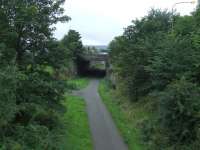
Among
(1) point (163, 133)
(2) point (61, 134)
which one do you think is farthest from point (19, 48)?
(1) point (163, 133)

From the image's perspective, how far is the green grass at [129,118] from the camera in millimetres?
18200

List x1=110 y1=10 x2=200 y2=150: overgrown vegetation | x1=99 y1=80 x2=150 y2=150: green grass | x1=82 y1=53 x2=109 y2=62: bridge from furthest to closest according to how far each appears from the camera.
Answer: x1=82 y1=53 x2=109 y2=62: bridge, x1=99 y1=80 x2=150 y2=150: green grass, x1=110 y1=10 x2=200 y2=150: overgrown vegetation

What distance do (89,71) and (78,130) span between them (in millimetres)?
52502

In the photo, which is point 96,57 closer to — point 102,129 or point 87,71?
point 87,71

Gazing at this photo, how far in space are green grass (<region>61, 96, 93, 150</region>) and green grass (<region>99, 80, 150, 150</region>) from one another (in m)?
1.70

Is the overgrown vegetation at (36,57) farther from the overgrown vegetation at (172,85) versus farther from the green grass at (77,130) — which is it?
the overgrown vegetation at (172,85)

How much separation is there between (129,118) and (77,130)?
3.98 meters

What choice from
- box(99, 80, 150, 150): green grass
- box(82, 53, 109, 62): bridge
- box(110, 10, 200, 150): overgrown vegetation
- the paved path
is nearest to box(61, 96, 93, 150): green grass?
the paved path

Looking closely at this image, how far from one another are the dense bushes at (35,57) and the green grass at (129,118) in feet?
10.5

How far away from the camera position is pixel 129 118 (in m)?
23.4

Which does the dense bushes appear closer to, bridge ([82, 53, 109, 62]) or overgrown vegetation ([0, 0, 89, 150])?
overgrown vegetation ([0, 0, 89, 150])

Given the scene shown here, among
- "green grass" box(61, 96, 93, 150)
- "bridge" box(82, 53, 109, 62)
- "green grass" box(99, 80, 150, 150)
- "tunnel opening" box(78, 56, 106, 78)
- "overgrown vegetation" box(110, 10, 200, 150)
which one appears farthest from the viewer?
"tunnel opening" box(78, 56, 106, 78)

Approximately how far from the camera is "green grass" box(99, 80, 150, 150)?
59.7ft

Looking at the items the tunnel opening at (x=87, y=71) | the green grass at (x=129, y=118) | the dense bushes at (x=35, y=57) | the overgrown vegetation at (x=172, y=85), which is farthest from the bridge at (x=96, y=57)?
the dense bushes at (x=35, y=57)
